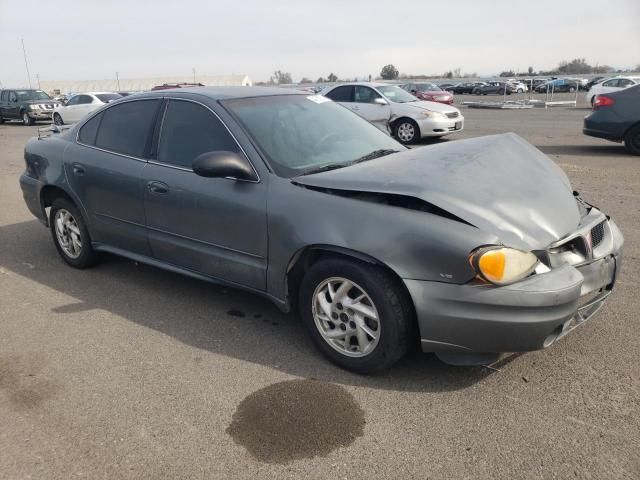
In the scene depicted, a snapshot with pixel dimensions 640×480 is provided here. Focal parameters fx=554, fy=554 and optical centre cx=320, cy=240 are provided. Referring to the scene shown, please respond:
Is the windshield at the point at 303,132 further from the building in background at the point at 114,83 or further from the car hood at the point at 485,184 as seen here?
the building in background at the point at 114,83

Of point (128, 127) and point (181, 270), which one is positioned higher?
point (128, 127)

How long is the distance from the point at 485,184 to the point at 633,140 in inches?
364

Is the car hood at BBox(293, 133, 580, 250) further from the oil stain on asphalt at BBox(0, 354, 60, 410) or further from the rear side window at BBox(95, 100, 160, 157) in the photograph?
the oil stain on asphalt at BBox(0, 354, 60, 410)

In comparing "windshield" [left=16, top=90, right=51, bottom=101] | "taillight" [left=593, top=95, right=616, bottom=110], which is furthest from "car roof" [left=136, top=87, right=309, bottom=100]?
"windshield" [left=16, top=90, right=51, bottom=101]

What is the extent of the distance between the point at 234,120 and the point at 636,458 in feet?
9.76

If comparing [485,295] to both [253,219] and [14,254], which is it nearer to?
[253,219]

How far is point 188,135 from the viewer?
4059 mm

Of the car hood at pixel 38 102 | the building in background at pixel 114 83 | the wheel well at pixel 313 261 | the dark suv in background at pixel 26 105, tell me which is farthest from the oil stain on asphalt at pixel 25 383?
the building in background at pixel 114 83

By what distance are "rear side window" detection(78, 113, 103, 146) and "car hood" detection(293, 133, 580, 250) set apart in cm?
237

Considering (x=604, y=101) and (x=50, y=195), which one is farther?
(x=604, y=101)

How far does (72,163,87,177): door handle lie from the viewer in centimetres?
475

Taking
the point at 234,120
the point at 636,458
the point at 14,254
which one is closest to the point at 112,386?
the point at 234,120

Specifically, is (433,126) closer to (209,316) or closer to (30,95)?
(209,316)

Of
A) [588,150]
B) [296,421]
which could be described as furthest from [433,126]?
[296,421]
